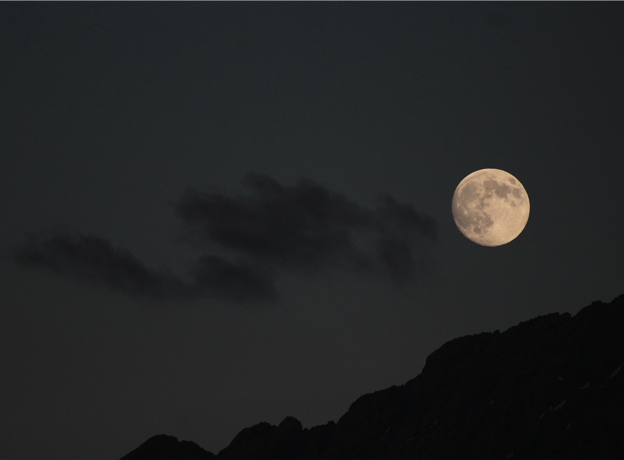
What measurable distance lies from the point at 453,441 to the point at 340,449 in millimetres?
27514

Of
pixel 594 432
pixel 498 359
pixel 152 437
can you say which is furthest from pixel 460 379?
pixel 152 437

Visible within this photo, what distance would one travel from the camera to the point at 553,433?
97.2 metres

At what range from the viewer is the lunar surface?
124125 millimetres

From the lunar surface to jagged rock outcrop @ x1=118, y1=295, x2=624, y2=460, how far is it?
61.5ft

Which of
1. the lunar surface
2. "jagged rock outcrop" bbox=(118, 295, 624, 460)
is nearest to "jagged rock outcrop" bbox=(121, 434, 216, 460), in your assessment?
"jagged rock outcrop" bbox=(118, 295, 624, 460)

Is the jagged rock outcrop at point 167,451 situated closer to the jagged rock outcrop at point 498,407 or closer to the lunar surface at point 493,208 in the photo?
the jagged rock outcrop at point 498,407

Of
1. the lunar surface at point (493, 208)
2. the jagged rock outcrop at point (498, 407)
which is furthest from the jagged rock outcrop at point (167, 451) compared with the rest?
the lunar surface at point (493, 208)

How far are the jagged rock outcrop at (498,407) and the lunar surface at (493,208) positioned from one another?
61.5 feet

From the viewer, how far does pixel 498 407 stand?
11050cm

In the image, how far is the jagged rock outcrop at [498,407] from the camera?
96688 mm

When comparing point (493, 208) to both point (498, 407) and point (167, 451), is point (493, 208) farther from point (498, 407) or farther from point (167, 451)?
point (167, 451)

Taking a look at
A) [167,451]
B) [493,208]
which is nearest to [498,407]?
[493,208]

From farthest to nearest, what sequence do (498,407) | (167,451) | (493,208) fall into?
(167,451)
(493,208)
(498,407)

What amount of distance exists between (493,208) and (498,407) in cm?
3444
